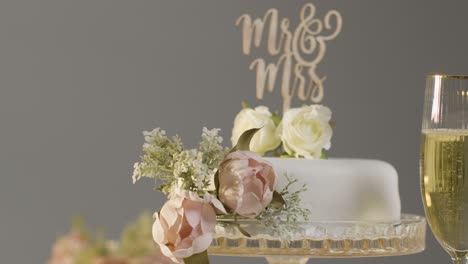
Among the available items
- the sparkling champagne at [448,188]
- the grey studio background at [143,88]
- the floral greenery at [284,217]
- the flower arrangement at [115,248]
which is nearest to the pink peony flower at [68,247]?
the flower arrangement at [115,248]

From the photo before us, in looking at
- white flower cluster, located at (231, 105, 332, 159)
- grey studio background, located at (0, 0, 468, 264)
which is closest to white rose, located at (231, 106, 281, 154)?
white flower cluster, located at (231, 105, 332, 159)

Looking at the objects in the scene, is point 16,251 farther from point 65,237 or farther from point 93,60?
point 65,237

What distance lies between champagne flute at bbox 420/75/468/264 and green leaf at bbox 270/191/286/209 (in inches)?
10.1

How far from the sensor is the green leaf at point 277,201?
4.62 ft

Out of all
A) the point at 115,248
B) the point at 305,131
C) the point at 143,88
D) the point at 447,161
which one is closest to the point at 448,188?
the point at 447,161

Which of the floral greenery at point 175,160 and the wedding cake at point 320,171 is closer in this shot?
the floral greenery at point 175,160

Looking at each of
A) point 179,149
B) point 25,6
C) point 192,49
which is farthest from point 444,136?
point 25,6

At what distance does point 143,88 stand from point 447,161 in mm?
2026

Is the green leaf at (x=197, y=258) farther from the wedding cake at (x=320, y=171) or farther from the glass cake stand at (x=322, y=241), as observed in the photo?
the wedding cake at (x=320, y=171)

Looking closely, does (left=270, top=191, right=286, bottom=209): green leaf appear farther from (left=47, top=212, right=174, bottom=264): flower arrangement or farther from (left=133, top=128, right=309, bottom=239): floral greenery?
(left=47, top=212, right=174, bottom=264): flower arrangement

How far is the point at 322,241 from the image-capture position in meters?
1.50

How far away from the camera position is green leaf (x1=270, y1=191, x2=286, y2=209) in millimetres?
1407

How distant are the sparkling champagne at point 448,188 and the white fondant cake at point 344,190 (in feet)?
0.52

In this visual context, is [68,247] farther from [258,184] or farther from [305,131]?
[305,131]
